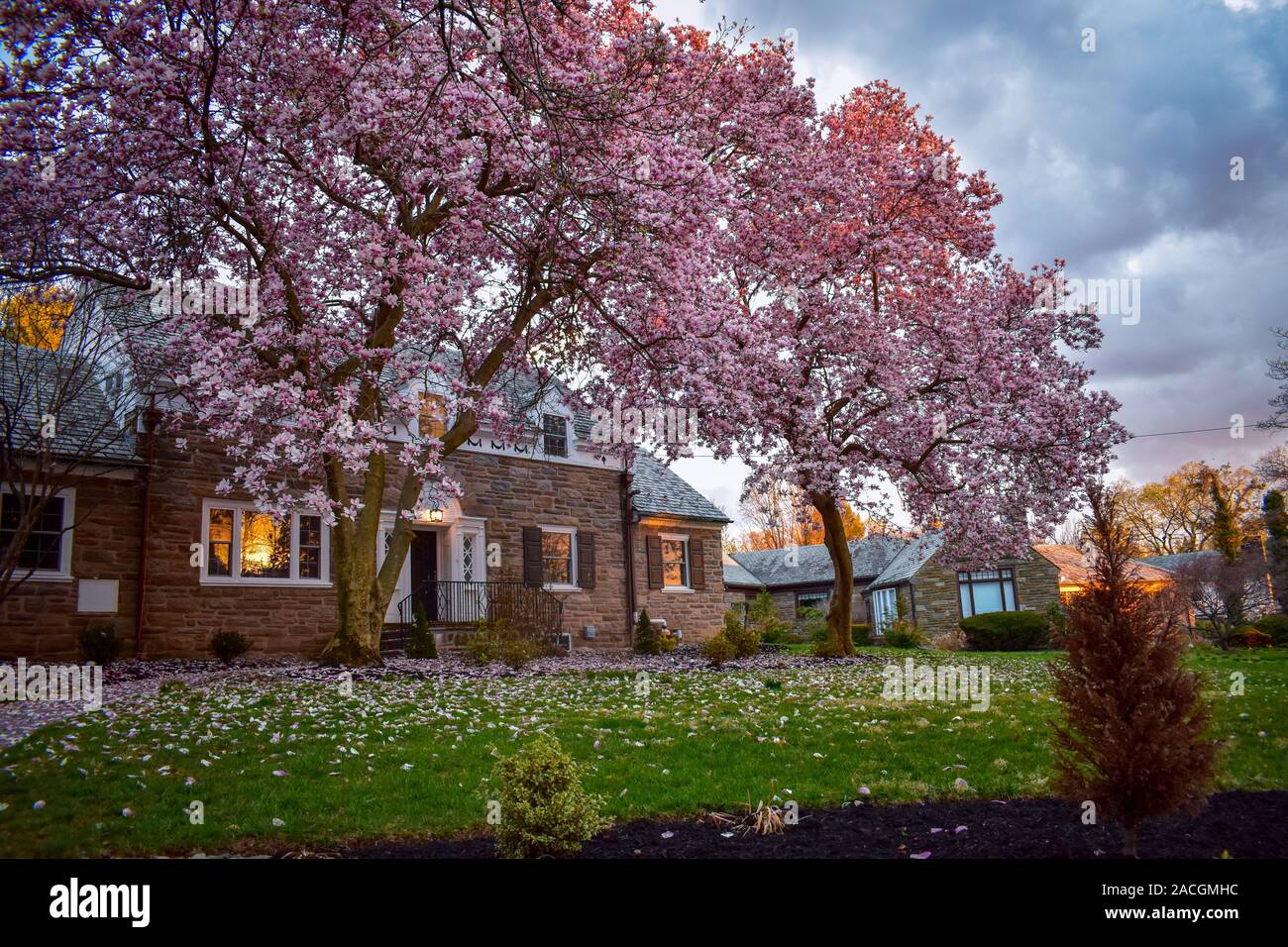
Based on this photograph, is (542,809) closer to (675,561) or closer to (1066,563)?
(675,561)

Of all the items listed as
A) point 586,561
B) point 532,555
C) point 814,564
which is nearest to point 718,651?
point 532,555

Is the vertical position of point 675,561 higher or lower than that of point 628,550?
lower

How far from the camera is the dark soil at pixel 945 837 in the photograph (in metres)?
4.17

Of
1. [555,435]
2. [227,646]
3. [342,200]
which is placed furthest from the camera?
[555,435]

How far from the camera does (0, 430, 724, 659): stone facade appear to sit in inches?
573

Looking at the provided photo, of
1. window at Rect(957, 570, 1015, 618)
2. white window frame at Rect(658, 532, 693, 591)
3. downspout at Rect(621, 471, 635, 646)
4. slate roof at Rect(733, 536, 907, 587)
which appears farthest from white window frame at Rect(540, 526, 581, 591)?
window at Rect(957, 570, 1015, 618)

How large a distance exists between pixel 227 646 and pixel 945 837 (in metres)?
14.5

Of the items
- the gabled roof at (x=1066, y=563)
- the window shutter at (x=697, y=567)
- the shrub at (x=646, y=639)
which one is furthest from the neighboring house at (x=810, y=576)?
the shrub at (x=646, y=639)

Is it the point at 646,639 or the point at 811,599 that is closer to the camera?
the point at 646,639

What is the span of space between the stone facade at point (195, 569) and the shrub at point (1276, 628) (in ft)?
64.5

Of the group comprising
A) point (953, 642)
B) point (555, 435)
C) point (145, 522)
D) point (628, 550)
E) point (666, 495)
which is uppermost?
point (555, 435)

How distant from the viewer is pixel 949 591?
3628 cm

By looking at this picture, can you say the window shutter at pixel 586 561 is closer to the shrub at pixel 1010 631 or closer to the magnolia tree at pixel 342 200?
the magnolia tree at pixel 342 200

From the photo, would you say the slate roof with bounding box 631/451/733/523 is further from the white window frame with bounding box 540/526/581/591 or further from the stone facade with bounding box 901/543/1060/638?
the stone facade with bounding box 901/543/1060/638
